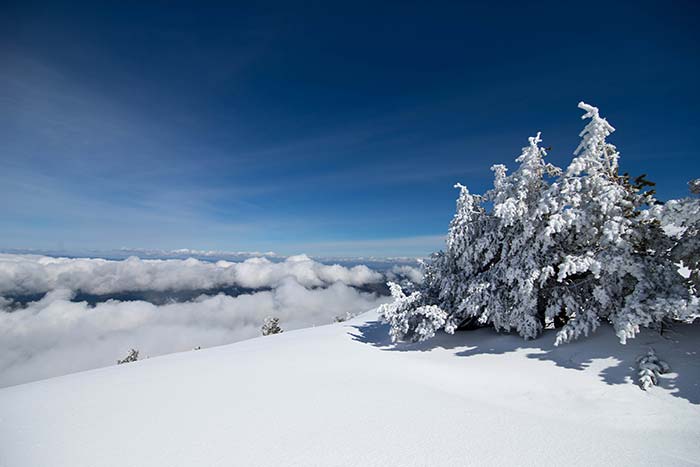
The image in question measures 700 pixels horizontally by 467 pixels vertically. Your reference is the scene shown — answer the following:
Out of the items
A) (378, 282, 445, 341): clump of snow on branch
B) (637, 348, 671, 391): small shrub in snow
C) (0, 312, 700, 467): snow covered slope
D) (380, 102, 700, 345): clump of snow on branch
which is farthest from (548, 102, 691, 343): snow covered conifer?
(378, 282, 445, 341): clump of snow on branch

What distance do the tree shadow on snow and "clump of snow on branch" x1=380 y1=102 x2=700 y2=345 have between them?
44 cm

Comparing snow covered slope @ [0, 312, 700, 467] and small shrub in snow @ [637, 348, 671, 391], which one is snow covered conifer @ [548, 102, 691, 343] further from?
snow covered slope @ [0, 312, 700, 467]

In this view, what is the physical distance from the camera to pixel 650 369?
7504mm

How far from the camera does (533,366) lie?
9.28m

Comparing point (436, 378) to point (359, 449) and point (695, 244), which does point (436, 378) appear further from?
point (695, 244)

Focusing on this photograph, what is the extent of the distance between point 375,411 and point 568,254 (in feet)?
28.0

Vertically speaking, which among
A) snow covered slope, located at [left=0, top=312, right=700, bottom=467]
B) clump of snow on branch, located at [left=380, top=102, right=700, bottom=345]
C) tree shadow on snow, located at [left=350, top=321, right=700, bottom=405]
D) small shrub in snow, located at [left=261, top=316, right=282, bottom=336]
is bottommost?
small shrub in snow, located at [left=261, top=316, right=282, bottom=336]

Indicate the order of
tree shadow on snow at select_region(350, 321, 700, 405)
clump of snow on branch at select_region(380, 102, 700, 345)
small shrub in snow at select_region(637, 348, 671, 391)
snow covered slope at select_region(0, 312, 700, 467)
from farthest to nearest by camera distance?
clump of snow on branch at select_region(380, 102, 700, 345) < tree shadow on snow at select_region(350, 321, 700, 405) < small shrub in snow at select_region(637, 348, 671, 391) < snow covered slope at select_region(0, 312, 700, 467)

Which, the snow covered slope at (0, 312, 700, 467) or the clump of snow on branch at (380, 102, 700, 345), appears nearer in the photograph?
the snow covered slope at (0, 312, 700, 467)

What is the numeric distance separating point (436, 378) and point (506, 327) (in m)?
4.29

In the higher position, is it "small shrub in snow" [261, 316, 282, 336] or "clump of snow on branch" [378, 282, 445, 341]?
"clump of snow on branch" [378, 282, 445, 341]

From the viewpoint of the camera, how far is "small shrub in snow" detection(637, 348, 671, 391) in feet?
23.7

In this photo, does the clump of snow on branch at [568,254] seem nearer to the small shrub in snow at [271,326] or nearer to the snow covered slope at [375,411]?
the snow covered slope at [375,411]

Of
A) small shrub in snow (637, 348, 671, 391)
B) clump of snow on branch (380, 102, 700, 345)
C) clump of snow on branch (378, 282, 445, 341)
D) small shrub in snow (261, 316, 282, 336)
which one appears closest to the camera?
small shrub in snow (637, 348, 671, 391)
